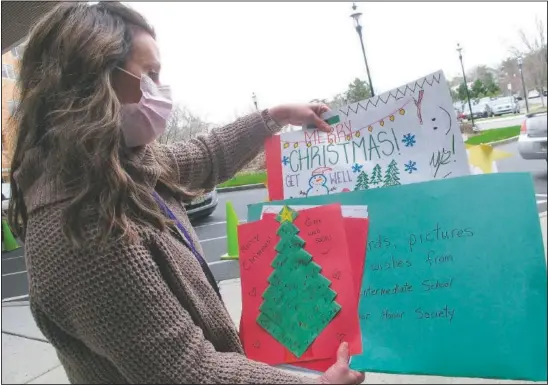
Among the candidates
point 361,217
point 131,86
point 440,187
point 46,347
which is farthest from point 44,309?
point 46,347

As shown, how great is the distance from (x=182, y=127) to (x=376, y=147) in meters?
0.55

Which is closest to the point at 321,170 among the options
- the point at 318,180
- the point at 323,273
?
the point at 318,180

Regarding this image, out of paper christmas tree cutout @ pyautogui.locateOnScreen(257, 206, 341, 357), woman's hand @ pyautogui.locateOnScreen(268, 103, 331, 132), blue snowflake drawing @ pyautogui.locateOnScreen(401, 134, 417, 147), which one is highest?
woman's hand @ pyautogui.locateOnScreen(268, 103, 331, 132)

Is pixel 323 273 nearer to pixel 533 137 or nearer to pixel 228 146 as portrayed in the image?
pixel 228 146

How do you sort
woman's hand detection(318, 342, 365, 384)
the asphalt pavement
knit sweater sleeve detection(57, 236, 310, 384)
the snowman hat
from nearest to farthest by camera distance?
knit sweater sleeve detection(57, 236, 310, 384) → woman's hand detection(318, 342, 365, 384) → the snowman hat → the asphalt pavement

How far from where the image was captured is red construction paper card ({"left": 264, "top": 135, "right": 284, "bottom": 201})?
0.98m

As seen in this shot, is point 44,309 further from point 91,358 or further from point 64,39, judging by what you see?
point 64,39

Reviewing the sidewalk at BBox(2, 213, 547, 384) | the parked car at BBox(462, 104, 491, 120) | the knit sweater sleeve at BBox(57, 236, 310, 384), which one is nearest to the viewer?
the knit sweater sleeve at BBox(57, 236, 310, 384)

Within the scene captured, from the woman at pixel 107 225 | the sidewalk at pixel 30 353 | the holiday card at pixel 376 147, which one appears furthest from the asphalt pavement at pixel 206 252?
the woman at pixel 107 225

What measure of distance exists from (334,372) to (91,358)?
38 centimetres

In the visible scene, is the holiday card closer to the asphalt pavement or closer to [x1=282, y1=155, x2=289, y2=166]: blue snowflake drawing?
[x1=282, y1=155, x2=289, y2=166]: blue snowflake drawing

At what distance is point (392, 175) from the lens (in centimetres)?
85

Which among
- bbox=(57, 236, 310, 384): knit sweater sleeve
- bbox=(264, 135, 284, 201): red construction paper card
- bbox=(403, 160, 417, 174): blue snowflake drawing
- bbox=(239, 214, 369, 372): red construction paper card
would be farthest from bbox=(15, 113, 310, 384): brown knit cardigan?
bbox=(403, 160, 417, 174): blue snowflake drawing

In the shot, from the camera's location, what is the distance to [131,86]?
77 centimetres
